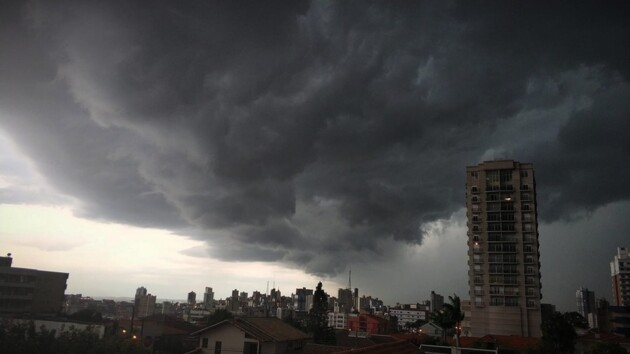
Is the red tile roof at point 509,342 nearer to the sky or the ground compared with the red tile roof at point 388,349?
nearer to the ground

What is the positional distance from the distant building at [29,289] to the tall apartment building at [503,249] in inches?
4057

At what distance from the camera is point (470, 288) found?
114250 millimetres

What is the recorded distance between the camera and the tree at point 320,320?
96.7 m

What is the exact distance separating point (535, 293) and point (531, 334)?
9605 millimetres

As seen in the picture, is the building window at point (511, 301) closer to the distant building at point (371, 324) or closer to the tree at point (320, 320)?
the tree at point (320, 320)

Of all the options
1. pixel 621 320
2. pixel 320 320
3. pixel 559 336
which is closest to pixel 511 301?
pixel 621 320

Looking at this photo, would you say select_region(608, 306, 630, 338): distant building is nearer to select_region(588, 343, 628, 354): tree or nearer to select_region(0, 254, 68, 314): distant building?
select_region(588, 343, 628, 354): tree

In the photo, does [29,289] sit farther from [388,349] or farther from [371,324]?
[371,324]

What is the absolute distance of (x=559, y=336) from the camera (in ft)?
221

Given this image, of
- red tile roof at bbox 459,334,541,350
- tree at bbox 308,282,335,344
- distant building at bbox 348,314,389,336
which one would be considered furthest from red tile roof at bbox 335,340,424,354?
distant building at bbox 348,314,389,336

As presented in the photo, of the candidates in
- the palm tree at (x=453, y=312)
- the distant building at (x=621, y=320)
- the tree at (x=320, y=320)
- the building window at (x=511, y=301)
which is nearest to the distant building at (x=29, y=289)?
the tree at (x=320, y=320)

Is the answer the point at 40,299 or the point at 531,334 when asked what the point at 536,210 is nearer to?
the point at 531,334

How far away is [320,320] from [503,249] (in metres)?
50.1

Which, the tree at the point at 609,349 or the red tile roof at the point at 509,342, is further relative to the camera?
the red tile roof at the point at 509,342
